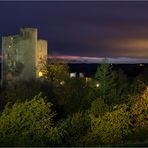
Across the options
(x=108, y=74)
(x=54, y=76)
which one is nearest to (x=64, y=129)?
(x=108, y=74)

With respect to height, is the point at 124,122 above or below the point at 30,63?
below

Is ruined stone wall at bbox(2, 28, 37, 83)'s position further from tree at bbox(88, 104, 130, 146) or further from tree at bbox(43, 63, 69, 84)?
tree at bbox(88, 104, 130, 146)

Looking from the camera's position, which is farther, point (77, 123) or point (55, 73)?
point (55, 73)

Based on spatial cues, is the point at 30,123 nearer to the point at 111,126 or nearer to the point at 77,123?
the point at 77,123

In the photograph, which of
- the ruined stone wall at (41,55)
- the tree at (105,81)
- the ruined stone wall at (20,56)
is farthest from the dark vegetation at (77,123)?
the ruined stone wall at (41,55)

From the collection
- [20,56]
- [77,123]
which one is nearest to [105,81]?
[20,56]

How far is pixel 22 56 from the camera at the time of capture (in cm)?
6994

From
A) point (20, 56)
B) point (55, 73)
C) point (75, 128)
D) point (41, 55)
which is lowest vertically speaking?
point (75, 128)

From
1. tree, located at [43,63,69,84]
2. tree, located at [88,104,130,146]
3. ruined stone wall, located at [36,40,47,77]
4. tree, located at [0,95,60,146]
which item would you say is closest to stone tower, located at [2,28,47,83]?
ruined stone wall, located at [36,40,47,77]

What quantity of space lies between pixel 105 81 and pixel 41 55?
13847 mm

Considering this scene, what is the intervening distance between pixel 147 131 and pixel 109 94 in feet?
65.9

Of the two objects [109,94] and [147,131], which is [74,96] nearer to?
[109,94]

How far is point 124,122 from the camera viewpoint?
4191 centimetres

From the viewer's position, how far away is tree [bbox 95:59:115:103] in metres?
55.9
